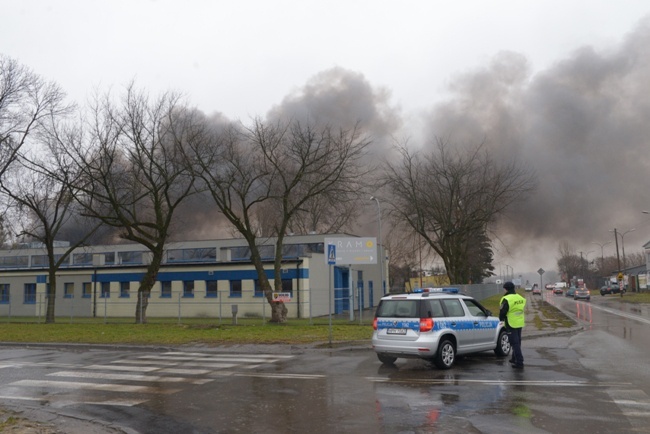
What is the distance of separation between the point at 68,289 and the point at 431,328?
4004cm

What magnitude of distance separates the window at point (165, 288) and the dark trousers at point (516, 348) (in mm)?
32078

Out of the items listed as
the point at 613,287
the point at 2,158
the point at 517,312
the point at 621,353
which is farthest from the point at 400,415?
the point at 613,287

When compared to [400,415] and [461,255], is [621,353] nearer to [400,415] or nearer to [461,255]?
[400,415]

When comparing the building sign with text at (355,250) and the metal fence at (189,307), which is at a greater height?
the building sign with text at (355,250)

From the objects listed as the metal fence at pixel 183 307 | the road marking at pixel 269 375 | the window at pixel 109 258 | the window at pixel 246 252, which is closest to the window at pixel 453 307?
the road marking at pixel 269 375

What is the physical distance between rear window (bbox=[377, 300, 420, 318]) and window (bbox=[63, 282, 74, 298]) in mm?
38128

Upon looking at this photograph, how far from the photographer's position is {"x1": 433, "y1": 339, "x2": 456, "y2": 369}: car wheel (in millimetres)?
11461

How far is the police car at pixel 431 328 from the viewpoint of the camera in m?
11.5

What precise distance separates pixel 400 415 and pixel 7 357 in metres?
13.3

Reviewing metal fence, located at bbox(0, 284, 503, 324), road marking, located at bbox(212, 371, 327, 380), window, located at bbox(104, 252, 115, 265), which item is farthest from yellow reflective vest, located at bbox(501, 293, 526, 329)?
window, located at bbox(104, 252, 115, 265)

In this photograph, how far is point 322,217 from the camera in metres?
60.4

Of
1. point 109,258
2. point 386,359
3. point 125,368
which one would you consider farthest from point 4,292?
point 386,359

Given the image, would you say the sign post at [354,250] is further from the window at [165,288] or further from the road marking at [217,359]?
the window at [165,288]

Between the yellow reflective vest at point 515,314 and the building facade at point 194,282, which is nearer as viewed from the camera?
the yellow reflective vest at point 515,314
